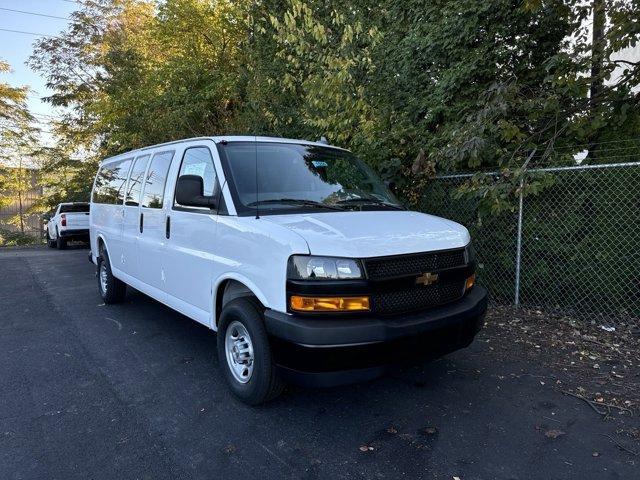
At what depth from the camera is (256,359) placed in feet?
10.2

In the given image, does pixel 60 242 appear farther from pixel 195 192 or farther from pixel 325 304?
pixel 325 304

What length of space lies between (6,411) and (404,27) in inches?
288

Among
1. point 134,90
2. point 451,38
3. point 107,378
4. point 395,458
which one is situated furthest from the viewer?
point 134,90

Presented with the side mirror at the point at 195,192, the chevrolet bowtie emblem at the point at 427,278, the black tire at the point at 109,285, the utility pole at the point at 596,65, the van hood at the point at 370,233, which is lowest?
the black tire at the point at 109,285

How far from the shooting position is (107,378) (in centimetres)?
396

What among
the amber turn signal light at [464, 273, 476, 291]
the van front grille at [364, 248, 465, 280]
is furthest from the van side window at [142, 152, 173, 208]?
the amber turn signal light at [464, 273, 476, 291]

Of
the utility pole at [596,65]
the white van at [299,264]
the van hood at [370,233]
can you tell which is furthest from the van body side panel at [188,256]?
the utility pole at [596,65]

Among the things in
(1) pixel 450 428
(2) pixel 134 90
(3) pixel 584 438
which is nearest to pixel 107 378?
(1) pixel 450 428

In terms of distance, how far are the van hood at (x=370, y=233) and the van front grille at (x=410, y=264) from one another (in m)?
0.04

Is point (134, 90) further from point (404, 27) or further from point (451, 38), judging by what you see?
point (451, 38)

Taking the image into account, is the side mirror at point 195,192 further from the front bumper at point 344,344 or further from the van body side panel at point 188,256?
the front bumper at point 344,344

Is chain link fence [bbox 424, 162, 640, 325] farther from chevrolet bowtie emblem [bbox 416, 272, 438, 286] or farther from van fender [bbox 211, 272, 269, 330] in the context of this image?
van fender [bbox 211, 272, 269, 330]

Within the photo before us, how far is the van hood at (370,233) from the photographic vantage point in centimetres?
286

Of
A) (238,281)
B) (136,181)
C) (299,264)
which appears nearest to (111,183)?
(136,181)
